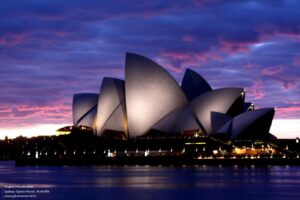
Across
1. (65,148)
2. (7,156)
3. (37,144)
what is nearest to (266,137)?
(65,148)

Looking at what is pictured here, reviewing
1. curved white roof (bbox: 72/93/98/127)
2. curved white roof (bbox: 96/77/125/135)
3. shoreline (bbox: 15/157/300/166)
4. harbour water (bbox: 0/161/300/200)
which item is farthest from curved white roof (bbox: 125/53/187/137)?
harbour water (bbox: 0/161/300/200)

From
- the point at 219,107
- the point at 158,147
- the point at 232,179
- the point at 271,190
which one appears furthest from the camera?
the point at 158,147

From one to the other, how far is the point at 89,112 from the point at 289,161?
30.3 meters

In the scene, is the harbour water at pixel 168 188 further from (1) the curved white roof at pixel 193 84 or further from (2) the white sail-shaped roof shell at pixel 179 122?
(1) the curved white roof at pixel 193 84

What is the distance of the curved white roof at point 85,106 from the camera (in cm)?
9925

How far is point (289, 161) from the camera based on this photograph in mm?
90375

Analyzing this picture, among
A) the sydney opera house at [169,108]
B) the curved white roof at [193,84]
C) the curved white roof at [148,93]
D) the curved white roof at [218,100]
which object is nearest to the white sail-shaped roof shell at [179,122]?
the sydney opera house at [169,108]

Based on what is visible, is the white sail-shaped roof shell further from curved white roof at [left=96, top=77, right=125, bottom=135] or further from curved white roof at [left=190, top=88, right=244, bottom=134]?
curved white roof at [left=96, top=77, right=125, bottom=135]

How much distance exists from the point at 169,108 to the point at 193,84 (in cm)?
685

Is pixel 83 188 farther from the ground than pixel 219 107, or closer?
closer

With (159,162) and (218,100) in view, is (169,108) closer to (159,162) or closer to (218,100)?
(218,100)

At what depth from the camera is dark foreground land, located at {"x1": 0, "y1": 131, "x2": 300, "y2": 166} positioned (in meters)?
90.1

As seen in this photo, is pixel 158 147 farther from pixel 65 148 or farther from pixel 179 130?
pixel 65 148

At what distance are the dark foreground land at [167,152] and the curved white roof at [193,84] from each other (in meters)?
6.36
